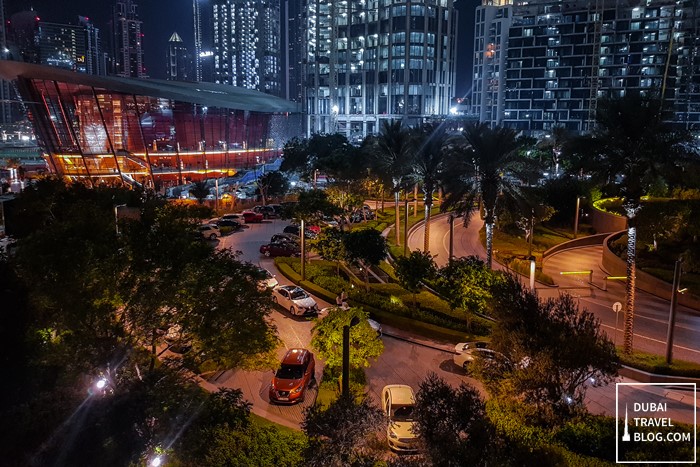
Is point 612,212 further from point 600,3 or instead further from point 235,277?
point 600,3

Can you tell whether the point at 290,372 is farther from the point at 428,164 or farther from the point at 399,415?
the point at 428,164

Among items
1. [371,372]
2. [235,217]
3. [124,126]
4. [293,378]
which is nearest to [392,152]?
A: [235,217]

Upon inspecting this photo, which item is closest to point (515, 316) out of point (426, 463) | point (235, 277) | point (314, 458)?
point (426, 463)

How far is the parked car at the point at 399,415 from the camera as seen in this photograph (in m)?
14.3

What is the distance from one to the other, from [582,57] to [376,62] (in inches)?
1850

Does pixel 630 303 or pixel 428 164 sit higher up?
pixel 428 164

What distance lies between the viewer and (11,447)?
33.9 feet

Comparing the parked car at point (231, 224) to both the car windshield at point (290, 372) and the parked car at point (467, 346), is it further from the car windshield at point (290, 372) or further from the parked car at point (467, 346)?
the car windshield at point (290, 372)

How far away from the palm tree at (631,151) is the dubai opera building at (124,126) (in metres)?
59.8

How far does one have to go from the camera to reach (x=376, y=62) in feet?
461

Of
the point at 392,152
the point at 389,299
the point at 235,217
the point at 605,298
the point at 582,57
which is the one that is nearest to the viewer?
the point at 389,299

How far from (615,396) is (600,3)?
127 m

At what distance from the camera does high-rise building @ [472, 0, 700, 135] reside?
118m

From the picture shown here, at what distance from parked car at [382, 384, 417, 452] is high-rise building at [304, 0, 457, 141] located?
4861 inches
